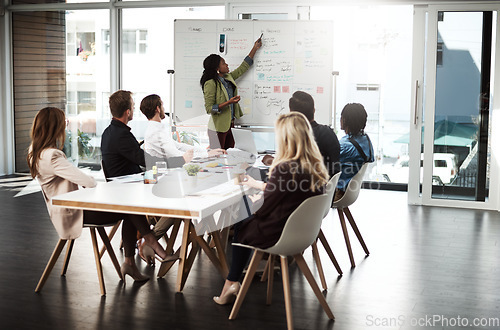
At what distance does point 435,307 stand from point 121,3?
6.59 metres

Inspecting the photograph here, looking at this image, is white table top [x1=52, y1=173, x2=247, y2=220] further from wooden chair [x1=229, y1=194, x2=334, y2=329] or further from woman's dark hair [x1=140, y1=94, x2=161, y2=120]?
woman's dark hair [x1=140, y1=94, x2=161, y2=120]

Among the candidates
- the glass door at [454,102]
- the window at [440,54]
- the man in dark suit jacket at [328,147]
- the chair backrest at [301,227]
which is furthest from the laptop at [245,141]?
the window at [440,54]

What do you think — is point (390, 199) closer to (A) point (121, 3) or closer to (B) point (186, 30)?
(B) point (186, 30)

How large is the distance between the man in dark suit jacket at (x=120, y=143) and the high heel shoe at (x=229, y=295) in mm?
1263

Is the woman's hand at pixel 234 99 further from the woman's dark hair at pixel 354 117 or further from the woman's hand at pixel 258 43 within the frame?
the woman's dark hair at pixel 354 117

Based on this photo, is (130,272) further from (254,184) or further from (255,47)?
(255,47)

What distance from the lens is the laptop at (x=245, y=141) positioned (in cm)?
576

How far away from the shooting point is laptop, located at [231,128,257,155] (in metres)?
5.76

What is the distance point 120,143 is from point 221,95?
2482mm

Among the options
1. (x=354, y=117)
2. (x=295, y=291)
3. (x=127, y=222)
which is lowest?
(x=295, y=291)

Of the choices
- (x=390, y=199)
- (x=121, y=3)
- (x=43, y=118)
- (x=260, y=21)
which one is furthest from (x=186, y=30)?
(x=43, y=118)

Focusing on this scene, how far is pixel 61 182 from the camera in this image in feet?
12.9

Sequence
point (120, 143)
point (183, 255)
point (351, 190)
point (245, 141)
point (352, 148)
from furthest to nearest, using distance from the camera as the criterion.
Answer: point (245, 141)
point (352, 148)
point (351, 190)
point (120, 143)
point (183, 255)

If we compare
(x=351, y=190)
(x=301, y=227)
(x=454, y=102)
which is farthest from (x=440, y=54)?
(x=301, y=227)
